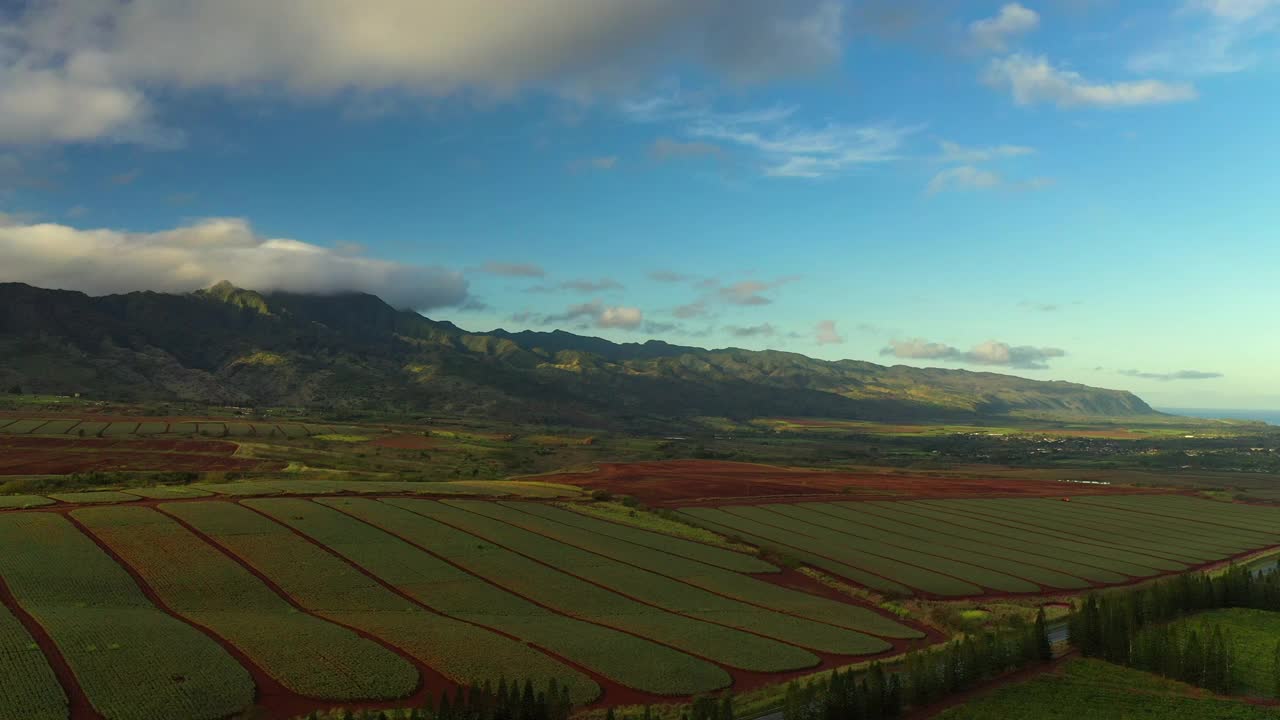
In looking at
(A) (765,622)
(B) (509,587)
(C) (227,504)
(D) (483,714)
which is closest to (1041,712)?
(A) (765,622)

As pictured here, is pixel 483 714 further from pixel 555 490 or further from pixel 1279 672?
pixel 555 490

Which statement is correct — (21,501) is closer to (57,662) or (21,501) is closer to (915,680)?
(57,662)

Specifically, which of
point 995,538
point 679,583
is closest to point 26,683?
point 679,583

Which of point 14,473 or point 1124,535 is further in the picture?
point 14,473

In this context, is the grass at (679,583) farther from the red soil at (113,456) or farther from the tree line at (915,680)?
the red soil at (113,456)

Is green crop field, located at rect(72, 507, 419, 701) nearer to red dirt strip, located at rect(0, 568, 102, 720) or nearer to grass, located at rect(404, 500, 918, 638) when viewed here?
red dirt strip, located at rect(0, 568, 102, 720)

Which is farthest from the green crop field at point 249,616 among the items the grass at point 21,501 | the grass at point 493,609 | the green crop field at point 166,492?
the green crop field at point 166,492
